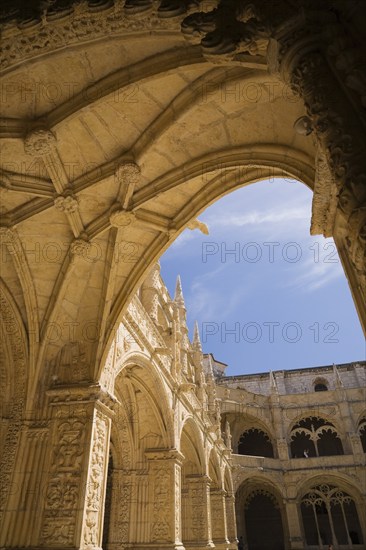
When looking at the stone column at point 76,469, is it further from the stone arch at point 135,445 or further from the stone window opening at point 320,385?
the stone window opening at point 320,385

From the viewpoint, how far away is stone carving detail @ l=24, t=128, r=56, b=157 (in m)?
5.56

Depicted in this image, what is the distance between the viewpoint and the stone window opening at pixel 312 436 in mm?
27984

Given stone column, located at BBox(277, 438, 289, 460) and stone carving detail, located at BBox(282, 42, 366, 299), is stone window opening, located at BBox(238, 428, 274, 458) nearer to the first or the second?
stone column, located at BBox(277, 438, 289, 460)

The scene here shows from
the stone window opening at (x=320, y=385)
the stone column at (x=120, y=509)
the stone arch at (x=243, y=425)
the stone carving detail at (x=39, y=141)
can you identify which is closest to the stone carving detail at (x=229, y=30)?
the stone carving detail at (x=39, y=141)

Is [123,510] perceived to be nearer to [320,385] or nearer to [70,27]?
[70,27]

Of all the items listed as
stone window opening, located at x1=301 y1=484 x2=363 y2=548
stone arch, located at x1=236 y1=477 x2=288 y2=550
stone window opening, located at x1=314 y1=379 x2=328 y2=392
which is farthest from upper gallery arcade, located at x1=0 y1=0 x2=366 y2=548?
stone window opening, located at x1=314 y1=379 x2=328 y2=392

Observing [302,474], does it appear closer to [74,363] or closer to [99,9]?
[74,363]

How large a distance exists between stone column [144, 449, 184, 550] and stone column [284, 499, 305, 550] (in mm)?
15508

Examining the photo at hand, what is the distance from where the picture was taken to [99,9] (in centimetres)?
369

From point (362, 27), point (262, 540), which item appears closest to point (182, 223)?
point (362, 27)

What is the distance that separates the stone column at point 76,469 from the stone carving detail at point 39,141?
4.24 metres

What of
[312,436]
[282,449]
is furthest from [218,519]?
[312,436]

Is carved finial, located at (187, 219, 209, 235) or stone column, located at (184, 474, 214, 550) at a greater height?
carved finial, located at (187, 219, 209, 235)

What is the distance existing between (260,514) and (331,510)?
4440mm
